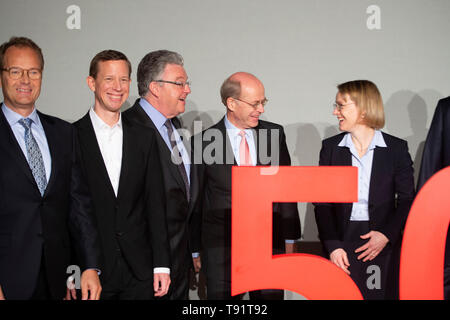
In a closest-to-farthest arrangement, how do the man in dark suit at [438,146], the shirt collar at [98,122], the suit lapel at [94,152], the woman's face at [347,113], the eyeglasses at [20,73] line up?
the eyeglasses at [20,73] < the suit lapel at [94,152] < the shirt collar at [98,122] < the man in dark suit at [438,146] < the woman's face at [347,113]

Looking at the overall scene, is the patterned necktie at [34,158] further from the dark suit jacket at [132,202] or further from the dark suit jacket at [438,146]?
the dark suit jacket at [438,146]

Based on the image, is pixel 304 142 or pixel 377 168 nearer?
pixel 377 168

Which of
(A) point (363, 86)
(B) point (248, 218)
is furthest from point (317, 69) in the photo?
(B) point (248, 218)

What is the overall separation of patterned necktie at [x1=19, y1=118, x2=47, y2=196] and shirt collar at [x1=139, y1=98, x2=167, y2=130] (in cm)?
82

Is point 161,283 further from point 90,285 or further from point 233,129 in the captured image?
point 233,129

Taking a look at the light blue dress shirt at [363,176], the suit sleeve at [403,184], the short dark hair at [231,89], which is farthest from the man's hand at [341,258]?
the short dark hair at [231,89]

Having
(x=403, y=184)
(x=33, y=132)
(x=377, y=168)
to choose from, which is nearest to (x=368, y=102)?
(x=377, y=168)

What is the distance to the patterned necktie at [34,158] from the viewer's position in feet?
8.02

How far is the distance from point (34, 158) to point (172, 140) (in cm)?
94

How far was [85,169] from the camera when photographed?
2.69 meters

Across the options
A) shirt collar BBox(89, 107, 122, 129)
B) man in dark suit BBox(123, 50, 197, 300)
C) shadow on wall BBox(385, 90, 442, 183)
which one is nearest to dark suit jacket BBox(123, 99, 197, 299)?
man in dark suit BBox(123, 50, 197, 300)

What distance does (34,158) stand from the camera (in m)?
2.46

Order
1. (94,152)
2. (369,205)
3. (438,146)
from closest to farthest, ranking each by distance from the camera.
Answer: (94,152), (438,146), (369,205)
